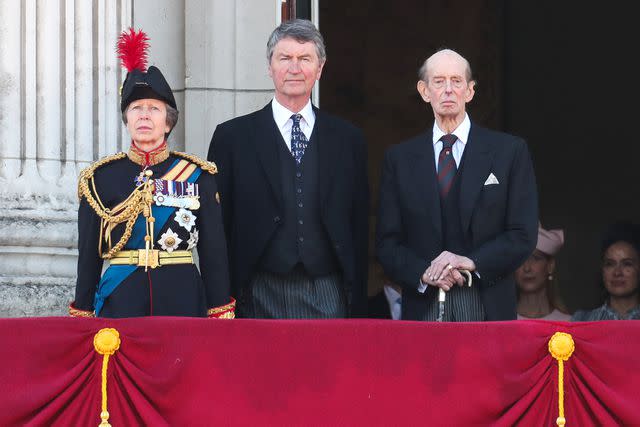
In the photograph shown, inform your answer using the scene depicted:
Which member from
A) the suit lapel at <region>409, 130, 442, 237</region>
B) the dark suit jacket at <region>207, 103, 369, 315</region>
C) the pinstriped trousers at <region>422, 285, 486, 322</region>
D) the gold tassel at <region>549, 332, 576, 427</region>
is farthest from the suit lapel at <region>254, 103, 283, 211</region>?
the gold tassel at <region>549, 332, 576, 427</region>

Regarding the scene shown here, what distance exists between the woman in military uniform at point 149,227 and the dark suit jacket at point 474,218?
2.53ft

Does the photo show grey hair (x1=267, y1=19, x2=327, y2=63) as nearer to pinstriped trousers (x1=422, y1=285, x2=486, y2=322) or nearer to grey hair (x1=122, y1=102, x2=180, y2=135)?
grey hair (x1=122, y1=102, x2=180, y2=135)

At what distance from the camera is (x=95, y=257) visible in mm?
6777

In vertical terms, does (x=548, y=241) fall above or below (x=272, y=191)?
below

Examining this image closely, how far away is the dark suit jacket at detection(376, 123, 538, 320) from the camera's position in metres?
7.10

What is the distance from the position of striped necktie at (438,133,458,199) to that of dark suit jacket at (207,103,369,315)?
38cm

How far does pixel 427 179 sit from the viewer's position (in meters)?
7.24

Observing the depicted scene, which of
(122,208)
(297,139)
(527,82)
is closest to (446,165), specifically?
(297,139)

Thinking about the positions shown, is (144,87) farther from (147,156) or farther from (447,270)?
(447,270)

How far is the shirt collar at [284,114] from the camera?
7418mm

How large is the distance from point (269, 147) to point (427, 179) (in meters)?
0.66

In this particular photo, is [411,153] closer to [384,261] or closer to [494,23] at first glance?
[384,261]

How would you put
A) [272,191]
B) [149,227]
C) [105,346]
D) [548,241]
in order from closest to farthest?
[105,346]
[149,227]
[272,191]
[548,241]

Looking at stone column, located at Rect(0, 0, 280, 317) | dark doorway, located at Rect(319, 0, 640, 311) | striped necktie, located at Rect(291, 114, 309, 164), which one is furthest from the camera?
dark doorway, located at Rect(319, 0, 640, 311)
